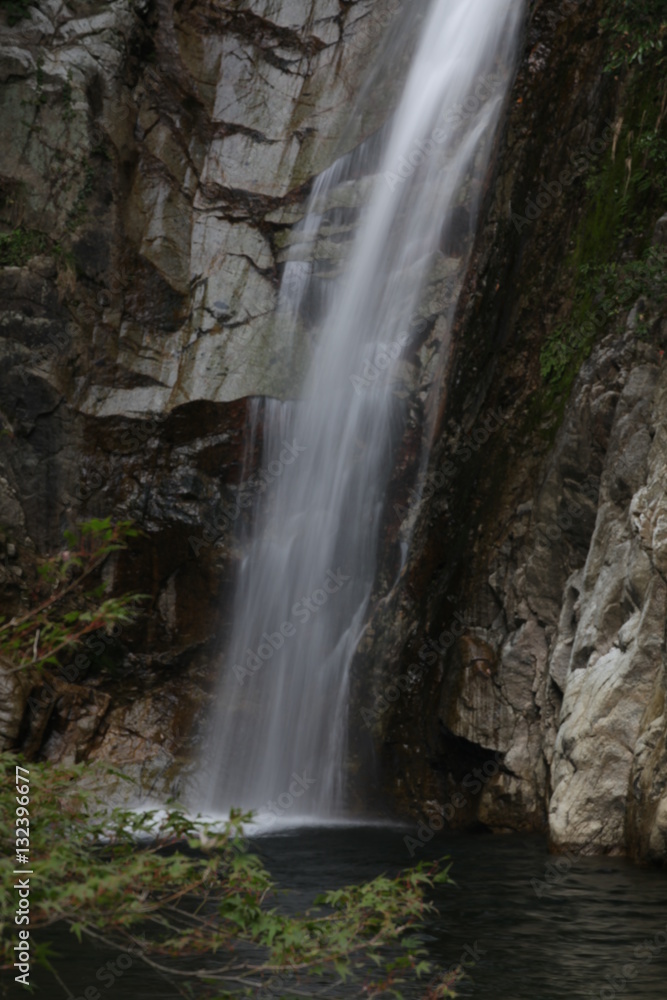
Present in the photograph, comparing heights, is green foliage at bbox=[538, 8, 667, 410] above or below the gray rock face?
above

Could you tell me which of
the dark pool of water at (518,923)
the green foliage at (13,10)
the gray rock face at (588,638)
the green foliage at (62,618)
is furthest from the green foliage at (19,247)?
the green foliage at (62,618)

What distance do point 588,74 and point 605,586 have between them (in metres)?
9.01

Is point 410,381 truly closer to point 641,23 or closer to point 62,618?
point 641,23

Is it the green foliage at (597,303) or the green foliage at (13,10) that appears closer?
the green foliage at (597,303)

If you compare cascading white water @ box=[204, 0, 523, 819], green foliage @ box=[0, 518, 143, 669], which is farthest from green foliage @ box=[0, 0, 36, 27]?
green foliage @ box=[0, 518, 143, 669]

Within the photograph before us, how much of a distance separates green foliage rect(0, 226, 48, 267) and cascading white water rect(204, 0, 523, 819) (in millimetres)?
5206

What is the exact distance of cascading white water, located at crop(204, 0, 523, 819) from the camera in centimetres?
1719

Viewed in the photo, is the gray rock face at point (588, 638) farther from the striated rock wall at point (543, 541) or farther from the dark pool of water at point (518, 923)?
the dark pool of water at point (518, 923)

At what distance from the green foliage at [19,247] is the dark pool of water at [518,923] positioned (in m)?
13.3

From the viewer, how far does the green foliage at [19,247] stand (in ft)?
66.3

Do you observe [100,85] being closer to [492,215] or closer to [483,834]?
[492,215]

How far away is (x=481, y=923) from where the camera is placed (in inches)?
332

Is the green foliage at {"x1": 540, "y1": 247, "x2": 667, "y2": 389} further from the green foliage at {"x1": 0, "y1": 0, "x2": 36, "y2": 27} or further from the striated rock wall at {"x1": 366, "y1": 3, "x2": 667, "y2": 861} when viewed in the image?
the green foliage at {"x1": 0, "y1": 0, "x2": 36, "y2": 27}

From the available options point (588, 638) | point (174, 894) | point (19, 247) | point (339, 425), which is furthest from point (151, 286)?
point (174, 894)
